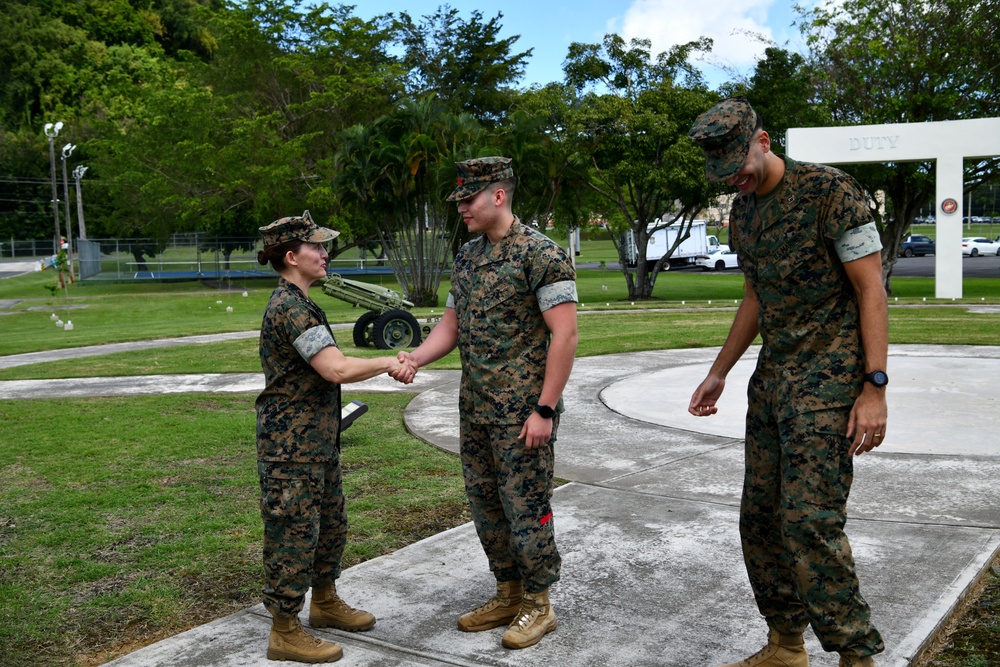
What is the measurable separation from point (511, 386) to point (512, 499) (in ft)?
1.47

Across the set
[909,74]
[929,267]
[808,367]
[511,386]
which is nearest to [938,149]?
[909,74]

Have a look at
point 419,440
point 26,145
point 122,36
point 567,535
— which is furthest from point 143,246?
point 567,535

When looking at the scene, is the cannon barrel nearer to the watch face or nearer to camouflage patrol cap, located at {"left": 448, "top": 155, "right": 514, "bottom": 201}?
camouflage patrol cap, located at {"left": 448, "top": 155, "right": 514, "bottom": 201}

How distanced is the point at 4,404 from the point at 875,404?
989 centimetres

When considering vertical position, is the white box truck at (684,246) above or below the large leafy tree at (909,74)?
below

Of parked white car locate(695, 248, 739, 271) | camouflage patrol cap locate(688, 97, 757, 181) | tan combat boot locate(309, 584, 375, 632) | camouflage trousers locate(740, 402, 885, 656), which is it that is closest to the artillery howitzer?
tan combat boot locate(309, 584, 375, 632)

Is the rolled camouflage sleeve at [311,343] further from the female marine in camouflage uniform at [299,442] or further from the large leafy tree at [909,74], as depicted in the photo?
the large leafy tree at [909,74]

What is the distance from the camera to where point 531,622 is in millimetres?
3818

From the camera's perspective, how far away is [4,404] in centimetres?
1045

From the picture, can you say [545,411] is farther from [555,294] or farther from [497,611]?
[497,611]

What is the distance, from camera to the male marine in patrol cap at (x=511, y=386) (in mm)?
3811

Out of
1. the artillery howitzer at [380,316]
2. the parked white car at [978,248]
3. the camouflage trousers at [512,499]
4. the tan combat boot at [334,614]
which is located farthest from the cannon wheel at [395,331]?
the parked white car at [978,248]

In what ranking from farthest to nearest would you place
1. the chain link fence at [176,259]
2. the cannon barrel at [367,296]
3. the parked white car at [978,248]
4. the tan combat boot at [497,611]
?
1. the parked white car at [978,248]
2. the chain link fence at [176,259]
3. the cannon barrel at [367,296]
4. the tan combat boot at [497,611]

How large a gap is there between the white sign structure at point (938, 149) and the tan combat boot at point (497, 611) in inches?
879
